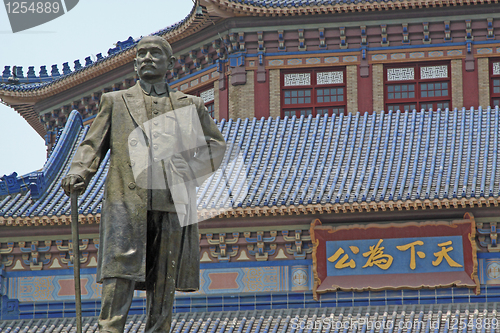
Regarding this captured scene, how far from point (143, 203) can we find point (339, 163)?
13602 mm

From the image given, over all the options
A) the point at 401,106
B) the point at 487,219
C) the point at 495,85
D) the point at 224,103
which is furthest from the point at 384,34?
the point at 487,219

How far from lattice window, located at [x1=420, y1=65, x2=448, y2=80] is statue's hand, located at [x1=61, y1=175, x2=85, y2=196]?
1822 centimetres

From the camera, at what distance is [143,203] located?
5977mm

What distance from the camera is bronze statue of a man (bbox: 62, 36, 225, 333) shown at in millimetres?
5887

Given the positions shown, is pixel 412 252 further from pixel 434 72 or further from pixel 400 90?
pixel 434 72

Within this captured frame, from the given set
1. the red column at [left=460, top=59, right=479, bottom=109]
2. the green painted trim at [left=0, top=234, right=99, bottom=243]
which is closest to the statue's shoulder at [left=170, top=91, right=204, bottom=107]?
the green painted trim at [left=0, top=234, right=99, bottom=243]

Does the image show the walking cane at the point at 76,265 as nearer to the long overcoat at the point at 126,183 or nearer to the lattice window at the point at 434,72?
the long overcoat at the point at 126,183

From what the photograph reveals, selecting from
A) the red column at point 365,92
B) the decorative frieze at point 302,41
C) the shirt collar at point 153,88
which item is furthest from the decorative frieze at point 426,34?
the shirt collar at point 153,88

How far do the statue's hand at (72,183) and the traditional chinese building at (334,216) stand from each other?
10.6 m

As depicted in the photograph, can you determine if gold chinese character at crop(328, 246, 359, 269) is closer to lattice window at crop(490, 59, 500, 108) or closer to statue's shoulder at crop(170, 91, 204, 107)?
lattice window at crop(490, 59, 500, 108)

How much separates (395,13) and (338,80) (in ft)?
6.98

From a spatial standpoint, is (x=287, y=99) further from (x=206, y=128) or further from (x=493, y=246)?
(x=206, y=128)

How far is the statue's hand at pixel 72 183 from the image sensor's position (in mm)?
5875

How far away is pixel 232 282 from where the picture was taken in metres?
18.2
